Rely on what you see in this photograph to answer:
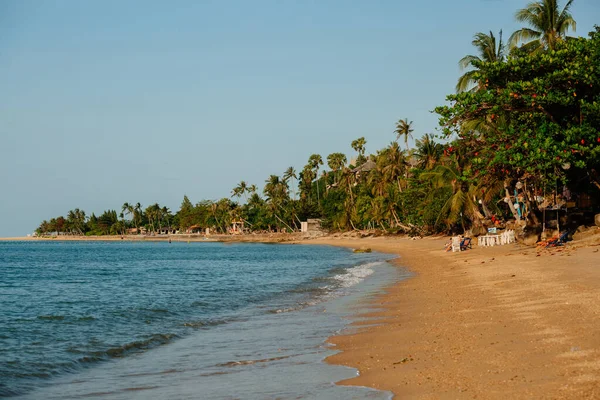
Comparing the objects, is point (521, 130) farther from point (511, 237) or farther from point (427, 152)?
point (427, 152)

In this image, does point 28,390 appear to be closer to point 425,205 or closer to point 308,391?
point 308,391

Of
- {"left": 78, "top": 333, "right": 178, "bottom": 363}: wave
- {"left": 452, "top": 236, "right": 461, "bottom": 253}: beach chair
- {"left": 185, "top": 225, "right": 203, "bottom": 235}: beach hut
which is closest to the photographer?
{"left": 78, "top": 333, "right": 178, "bottom": 363}: wave

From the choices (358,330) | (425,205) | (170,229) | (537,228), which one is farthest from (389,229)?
(170,229)

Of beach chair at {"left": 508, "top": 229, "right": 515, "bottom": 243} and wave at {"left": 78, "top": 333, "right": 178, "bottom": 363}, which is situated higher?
beach chair at {"left": 508, "top": 229, "right": 515, "bottom": 243}

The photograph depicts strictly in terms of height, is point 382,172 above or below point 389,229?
above

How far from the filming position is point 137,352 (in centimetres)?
1120

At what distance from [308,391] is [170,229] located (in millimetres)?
191403

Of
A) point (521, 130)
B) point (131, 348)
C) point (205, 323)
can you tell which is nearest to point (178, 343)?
point (131, 348)

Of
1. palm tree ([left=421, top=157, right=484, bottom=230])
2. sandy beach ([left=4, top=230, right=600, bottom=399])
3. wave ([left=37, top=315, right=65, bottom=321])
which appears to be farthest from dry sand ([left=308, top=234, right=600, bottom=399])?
palm tree ([left=421, top=157, right=484, bottom=230])

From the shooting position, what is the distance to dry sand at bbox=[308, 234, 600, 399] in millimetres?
6250

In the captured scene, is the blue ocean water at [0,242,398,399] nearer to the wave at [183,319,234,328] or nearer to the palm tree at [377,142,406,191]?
the wave at [183,319,234,328]

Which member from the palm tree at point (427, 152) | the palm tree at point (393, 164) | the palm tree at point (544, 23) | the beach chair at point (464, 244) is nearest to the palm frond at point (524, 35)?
the palm tree at point (544, 23)

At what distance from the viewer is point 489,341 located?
8.59 meters

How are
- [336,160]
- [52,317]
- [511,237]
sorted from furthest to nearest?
[336,160]
[511,237]
[52,317]
